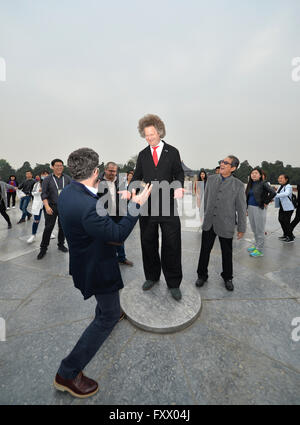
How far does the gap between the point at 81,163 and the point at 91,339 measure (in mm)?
1352

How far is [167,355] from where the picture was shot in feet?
5.99

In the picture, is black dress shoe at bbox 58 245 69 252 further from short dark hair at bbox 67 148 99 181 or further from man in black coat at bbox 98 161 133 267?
short dark hair at bbox 67 148 99 181

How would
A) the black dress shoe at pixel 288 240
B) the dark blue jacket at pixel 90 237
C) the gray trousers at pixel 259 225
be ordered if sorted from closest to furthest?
1. the dark blue jacket at pixel 90 237
2. the gray trousers at pixel 259 225
3. the black dress shoe at pixel 288 240

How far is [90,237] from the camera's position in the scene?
1405mm

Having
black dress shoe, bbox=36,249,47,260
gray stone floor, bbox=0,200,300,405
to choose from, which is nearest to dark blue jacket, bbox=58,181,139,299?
gray stone floor, bbox=0,200,300,405

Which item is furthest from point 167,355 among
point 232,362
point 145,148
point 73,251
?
point 145,148

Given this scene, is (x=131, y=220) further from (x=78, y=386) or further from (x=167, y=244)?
(x=78, y=386)

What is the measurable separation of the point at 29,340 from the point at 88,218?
5.66ft

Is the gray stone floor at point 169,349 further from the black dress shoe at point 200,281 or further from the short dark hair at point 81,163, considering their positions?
the short dark hair at point 81,163

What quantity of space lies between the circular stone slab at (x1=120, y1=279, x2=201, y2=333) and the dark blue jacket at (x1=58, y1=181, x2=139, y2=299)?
3.06 feet

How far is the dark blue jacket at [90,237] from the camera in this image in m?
1.27

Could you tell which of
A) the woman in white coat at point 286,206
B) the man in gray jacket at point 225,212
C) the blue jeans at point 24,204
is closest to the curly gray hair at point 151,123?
the man in gray jacket at point 225,212

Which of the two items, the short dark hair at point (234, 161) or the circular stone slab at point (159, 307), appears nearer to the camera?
the circular stone slab at point (159, 307)
